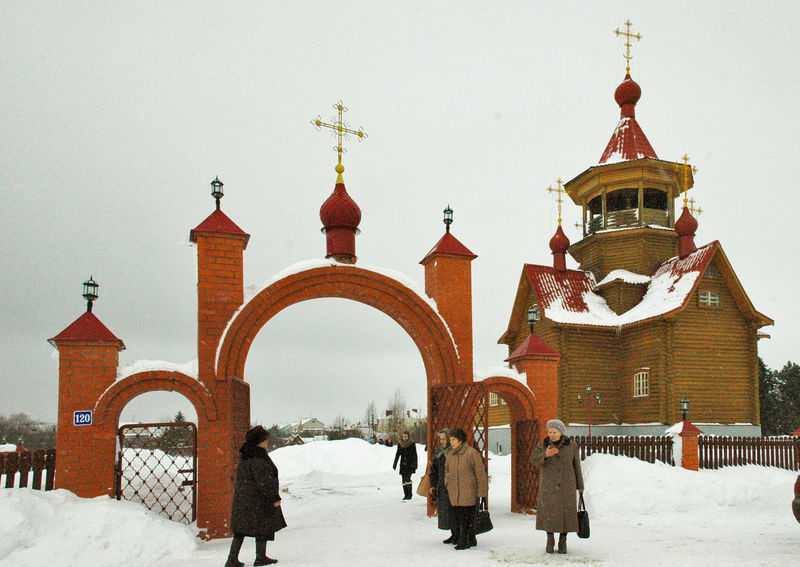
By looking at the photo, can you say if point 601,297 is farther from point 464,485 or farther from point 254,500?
point 254,500

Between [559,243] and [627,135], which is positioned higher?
[627,135]

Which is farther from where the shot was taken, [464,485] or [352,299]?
[352,299]

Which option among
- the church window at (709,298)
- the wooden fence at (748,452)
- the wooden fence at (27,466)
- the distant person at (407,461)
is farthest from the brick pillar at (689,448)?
the wooden fence at (27,466)

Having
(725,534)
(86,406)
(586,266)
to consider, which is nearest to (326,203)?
(86,406)

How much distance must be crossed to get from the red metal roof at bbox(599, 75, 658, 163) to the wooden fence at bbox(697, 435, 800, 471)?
12.8 metres

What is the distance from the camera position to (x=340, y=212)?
39.1 ft

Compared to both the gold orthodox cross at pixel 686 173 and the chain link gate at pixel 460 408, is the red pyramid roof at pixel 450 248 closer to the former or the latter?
the chain link gate at pixel 460 408

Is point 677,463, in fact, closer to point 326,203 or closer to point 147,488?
point 326,203

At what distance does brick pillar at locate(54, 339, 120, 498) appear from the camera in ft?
31.7

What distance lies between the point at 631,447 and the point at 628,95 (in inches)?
724

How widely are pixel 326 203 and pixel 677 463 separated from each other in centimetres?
997

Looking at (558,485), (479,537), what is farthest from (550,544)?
(479,537)

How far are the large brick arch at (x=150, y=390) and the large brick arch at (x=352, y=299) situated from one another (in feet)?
1.41

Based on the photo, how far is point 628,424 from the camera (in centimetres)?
2431
